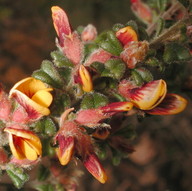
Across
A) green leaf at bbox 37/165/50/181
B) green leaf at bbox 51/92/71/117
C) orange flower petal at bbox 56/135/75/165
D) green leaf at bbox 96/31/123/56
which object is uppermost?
green leaf at bbox 96/31/123/56

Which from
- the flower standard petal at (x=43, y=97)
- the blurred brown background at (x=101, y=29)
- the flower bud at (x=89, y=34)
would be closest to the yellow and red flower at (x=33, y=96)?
the flower standard petal at (x=43, y=97)

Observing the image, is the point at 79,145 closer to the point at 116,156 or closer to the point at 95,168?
the point at 95,168

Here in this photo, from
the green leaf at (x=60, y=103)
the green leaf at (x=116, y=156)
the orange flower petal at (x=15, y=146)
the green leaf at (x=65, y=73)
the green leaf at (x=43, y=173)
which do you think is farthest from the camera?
the green leaf at (x=43, y=173)

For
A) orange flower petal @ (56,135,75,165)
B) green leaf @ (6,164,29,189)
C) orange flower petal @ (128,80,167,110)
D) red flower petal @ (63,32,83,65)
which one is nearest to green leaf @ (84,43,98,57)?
red flower petal @ (63,32,83,65)

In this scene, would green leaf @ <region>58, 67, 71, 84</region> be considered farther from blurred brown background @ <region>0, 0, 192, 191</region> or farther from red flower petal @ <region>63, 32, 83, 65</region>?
blurred brown background @ <region>0, 0, 192, 191</region>

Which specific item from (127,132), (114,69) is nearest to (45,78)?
(114,69)

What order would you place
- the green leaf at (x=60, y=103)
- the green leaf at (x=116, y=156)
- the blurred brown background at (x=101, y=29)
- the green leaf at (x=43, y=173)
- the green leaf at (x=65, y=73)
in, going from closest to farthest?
the green leaf at (x=60, y=103) → the green leaf at (x=65, y=73) → the green leaf at (x=116, y=156) → the green leaf at (x=43, y=173) → the blurred brown background at (x=101, y=29)

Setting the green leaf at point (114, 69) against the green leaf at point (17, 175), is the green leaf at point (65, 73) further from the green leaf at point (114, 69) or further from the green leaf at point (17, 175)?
the green leaf at point (17, 175)
